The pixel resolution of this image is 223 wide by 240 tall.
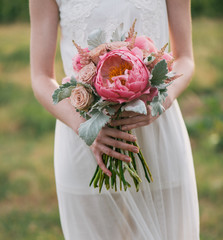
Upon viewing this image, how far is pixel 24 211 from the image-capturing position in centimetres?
387

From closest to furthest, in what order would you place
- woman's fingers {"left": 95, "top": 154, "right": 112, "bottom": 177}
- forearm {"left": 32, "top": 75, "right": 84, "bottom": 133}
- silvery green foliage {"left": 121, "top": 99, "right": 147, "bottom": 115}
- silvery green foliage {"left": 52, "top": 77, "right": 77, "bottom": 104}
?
1. silvery green foliage {"left": 121, "top": 99, "right": 147, "bottom": 115}
2. silvery green foliage {"left": 52, "top": 77, "right": 77, "bottom": 104}
3. woman's fingers {"left": 95, "top": 154, "right": 112, "bottom": 177}
4. forearm {"left": 32, "top": 75, "right": 84, "bottom": 133}

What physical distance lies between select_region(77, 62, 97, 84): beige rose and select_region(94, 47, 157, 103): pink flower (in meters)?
0.02

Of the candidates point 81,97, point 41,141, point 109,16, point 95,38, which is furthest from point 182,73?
point 41,141

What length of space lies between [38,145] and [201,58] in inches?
143

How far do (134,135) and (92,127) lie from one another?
15.4 inches

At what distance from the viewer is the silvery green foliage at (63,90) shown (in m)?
1.61

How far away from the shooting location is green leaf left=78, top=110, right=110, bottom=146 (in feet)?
5.08

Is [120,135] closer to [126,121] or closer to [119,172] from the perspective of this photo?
[126,121]

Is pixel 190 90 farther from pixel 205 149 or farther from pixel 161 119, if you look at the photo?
pixel 161 119

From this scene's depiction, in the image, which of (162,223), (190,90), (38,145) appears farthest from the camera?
(190,90)

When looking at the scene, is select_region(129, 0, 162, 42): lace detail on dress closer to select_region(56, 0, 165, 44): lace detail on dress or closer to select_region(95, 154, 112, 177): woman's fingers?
select_region(56, 0, 165, 44): lace detail on dress

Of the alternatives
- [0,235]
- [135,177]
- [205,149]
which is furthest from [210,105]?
[135,177]

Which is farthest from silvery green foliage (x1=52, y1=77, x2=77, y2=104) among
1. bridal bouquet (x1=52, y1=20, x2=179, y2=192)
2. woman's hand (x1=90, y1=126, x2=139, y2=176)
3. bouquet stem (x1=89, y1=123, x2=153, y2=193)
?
bouquet stem (x1=89, y1=123, x2=153, y2=193)

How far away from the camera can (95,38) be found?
64.1 inches
